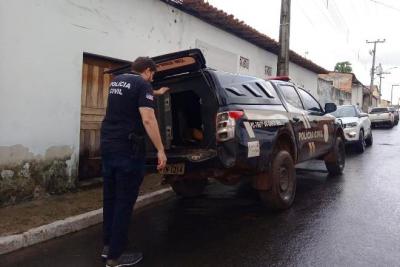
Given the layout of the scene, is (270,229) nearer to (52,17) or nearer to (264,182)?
(264,182)

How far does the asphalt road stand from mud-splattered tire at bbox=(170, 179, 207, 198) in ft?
0.54

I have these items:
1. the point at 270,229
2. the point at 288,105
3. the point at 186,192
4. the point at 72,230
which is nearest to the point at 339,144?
the point at 288,105

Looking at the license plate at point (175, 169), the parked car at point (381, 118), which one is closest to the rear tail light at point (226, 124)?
the license plate at point (175, 169)

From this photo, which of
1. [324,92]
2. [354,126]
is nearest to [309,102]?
[354,126]

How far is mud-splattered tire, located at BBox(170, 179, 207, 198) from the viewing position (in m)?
6.80

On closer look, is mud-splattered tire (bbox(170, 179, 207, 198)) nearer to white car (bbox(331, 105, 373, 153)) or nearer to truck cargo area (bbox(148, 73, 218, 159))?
truck cargo area (bbox(148, 73, 218, 159))

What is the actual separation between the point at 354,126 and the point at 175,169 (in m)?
9.30

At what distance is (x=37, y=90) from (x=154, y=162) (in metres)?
2.19

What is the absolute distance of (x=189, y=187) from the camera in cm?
691

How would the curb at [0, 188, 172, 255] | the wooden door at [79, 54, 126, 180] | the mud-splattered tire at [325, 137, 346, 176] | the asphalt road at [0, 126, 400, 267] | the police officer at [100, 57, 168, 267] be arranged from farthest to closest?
the mud-splattered tire at [325, 137, 346, 176] < the wooden door at [79, 54, 126, 180] < the curb at [0, 188, 172, 255] < the asphalt road at [0, 126, 400, 267] < the police officer at [100, 57, 168, 267]

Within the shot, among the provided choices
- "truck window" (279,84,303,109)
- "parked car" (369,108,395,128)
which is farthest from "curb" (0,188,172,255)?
"parked car" (369,108,395,128)

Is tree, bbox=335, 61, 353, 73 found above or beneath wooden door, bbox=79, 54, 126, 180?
above

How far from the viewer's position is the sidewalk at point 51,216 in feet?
15.4

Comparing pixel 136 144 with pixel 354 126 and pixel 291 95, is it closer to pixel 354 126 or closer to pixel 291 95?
pixel 291 95
